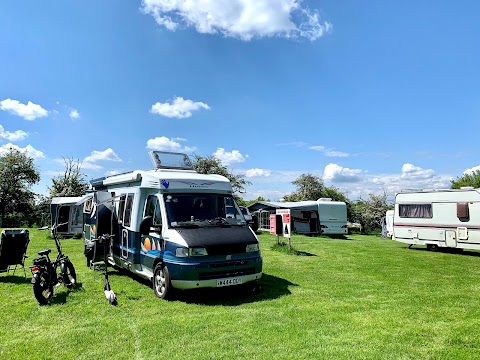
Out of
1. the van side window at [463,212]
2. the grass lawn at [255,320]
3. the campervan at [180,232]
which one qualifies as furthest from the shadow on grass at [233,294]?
the van side window at [463,212]

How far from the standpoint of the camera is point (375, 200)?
1711 inches

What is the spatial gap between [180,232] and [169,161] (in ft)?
9.44

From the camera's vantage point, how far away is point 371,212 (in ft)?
141

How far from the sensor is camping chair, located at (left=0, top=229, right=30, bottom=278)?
28.8 ft

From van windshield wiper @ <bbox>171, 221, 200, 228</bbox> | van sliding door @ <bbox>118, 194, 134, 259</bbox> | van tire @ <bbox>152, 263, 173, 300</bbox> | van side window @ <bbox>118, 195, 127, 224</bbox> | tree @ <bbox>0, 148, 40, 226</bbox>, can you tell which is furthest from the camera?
tree @ <bbox>0, 148, 40, 226</bbox>

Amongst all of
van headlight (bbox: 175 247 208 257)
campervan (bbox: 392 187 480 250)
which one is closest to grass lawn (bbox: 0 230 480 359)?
van headlight (bbox: 175 247 208 257)

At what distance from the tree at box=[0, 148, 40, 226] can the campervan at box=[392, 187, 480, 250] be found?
36751 millimetres

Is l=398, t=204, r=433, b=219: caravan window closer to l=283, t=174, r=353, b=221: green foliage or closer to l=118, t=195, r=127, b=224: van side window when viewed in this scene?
l=118, t=195, r=127, b=224: van side window

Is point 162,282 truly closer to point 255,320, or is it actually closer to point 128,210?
point 255,320

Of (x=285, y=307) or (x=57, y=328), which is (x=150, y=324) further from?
(x=285, y=307)

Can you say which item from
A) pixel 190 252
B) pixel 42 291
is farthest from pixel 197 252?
pixel 42 291

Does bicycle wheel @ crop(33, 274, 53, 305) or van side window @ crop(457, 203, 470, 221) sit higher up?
van side window @ crop(457, 203, 470, 221)

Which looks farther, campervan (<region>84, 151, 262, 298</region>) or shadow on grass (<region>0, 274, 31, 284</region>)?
shadow on grass (<region>0, 274, 31, 284</region>)

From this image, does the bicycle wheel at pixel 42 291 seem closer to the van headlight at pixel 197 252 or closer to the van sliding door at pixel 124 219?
the van sliding door at pixel 124 219
